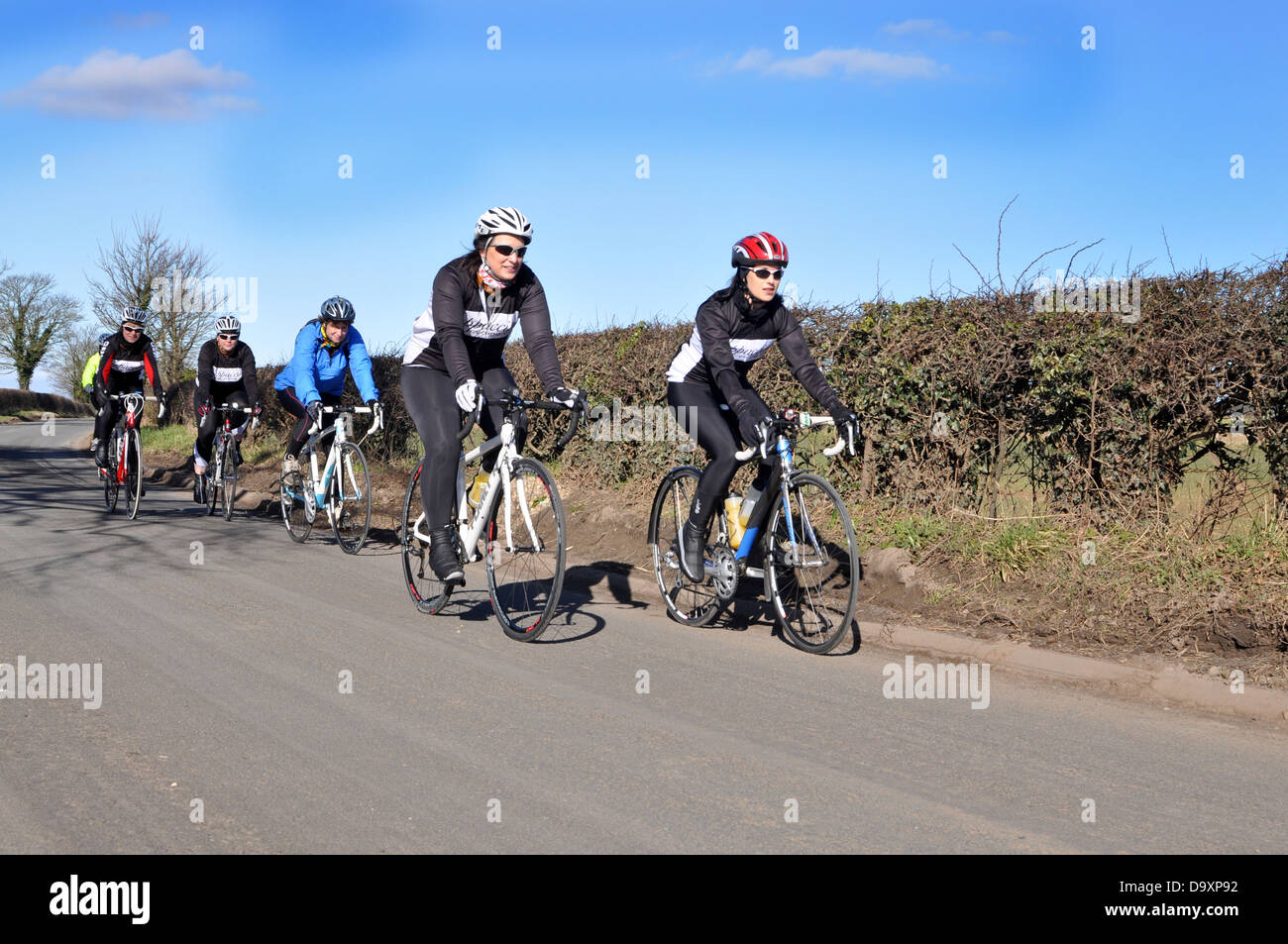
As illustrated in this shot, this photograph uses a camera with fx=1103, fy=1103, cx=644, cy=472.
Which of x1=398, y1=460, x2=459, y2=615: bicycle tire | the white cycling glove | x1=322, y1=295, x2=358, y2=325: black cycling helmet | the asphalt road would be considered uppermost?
x1=322, y1=295, x2=358, y2=325: black cycling helmet

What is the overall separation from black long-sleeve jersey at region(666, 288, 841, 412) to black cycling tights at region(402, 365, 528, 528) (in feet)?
4.06

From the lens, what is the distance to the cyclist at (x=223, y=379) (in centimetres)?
1245

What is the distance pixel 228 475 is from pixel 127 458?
1.12 meters

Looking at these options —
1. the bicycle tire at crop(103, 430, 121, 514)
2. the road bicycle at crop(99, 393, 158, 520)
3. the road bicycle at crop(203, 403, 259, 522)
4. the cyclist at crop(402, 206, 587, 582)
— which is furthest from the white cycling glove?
the bicycle tire at crop(103, 430, 121, 514)

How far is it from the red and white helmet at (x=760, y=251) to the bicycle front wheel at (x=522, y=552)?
1.72 metres

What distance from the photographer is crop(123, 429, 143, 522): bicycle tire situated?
12203mm

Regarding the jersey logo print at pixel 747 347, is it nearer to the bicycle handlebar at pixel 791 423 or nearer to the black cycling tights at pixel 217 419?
the bicycle handlebar at pixel 791 423

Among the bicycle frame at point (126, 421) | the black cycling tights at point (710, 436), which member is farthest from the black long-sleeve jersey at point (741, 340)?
the bicycle frame at point (126, 421)

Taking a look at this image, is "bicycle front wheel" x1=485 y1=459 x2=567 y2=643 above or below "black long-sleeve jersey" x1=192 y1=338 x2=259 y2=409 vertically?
below

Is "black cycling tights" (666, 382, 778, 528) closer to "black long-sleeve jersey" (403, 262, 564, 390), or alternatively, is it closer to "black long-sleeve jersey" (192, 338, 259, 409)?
"black long-sleeve jersey" (403, 262, 564, 390)

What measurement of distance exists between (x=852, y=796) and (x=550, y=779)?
113 centimetres
